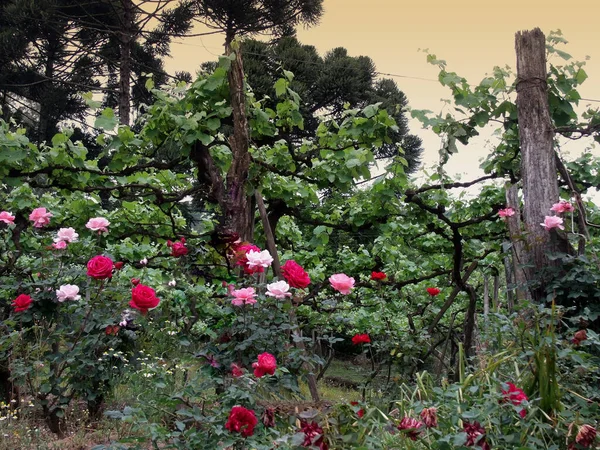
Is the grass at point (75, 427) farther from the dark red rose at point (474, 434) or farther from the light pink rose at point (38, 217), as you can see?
the light pink rose at point (38, 217)

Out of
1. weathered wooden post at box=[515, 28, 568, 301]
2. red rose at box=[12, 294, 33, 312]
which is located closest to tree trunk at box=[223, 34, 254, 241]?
red rose at box=[12, 294, 33, 312]

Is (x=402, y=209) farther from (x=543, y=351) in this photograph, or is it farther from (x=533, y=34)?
(x=543, y=351)

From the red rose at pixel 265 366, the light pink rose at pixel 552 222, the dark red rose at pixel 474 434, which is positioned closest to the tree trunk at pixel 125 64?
the light pink rose at pixel 552 222

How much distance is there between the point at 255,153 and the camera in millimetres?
4508

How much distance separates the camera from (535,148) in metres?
3.76

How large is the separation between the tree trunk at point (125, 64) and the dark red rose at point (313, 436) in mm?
10819

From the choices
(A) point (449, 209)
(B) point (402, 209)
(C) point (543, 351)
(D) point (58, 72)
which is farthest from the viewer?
(D) point (58, 72)

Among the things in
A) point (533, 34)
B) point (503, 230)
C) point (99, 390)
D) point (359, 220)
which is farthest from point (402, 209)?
point (99, 390)

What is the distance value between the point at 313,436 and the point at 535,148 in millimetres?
2762

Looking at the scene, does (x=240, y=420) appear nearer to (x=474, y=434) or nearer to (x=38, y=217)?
(x=474, y=434)

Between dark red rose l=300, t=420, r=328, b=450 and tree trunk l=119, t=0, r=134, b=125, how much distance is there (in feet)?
35.5

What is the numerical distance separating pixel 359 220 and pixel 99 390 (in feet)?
9.02

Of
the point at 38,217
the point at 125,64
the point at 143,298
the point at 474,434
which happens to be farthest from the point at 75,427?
the point at 125,64

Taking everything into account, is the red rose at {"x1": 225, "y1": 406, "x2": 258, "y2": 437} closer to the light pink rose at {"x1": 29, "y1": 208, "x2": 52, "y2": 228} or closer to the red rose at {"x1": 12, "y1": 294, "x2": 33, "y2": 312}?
the red rose at {"x1": 12, "y1": 294, "x2": 33, "y2": 312}
